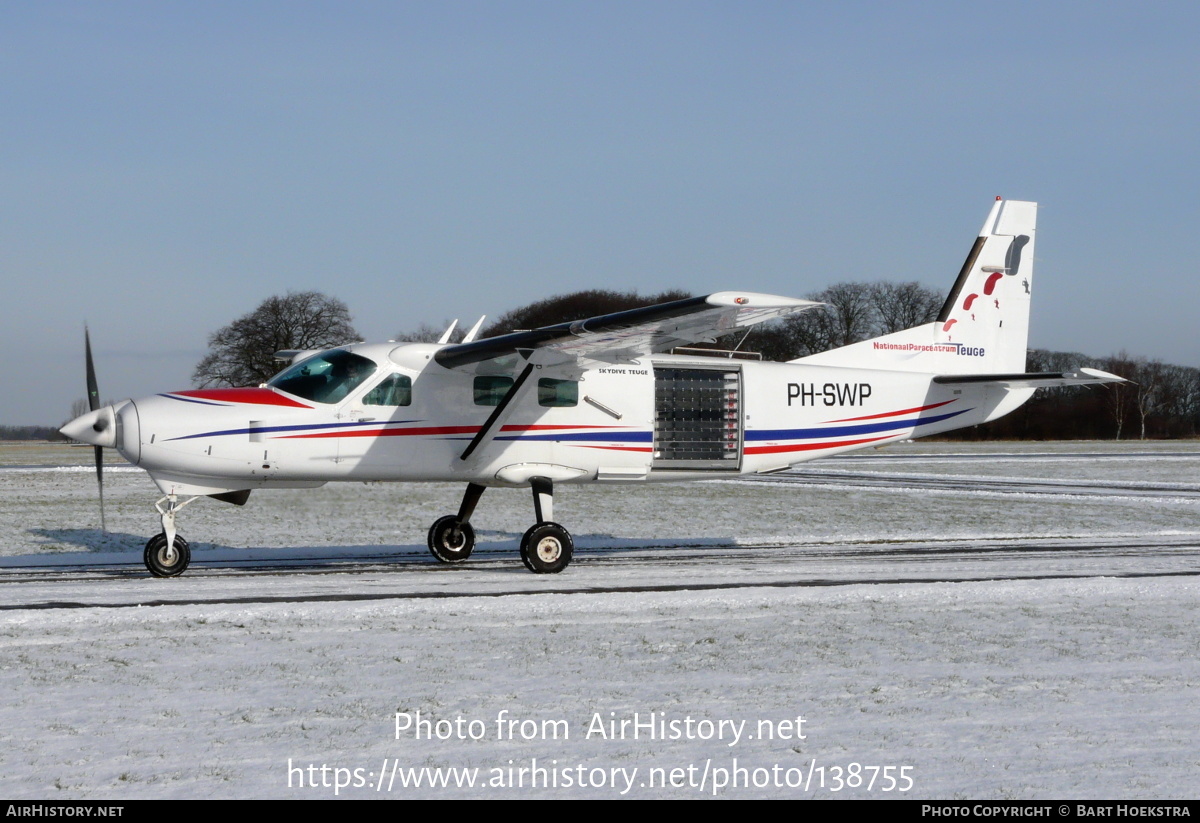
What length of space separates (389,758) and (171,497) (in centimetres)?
871

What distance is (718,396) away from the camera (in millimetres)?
15266

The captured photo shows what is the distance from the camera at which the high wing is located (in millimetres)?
11586

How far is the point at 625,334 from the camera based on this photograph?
13039 millimetres

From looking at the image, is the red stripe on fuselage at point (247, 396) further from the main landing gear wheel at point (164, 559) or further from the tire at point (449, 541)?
the tire at point (449, 541)

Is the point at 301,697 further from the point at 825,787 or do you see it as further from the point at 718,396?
the point at 718,396

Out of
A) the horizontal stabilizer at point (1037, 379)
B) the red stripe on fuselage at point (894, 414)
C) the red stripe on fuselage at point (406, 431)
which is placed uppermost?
the horizontal stabilizer at point (1037, 379)

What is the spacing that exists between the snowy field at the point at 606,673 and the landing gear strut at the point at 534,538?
0.39 meters

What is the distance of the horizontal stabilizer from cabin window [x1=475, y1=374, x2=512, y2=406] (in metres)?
6.98

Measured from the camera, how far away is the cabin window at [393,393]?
13992mm

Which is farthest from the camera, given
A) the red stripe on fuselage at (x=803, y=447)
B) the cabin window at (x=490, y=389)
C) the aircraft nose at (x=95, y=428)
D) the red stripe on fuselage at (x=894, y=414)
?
the red stripe on fuselage at (x=894, y=414)

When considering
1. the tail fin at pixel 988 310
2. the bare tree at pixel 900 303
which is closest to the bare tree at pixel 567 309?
the bare tree at pixel 900 303

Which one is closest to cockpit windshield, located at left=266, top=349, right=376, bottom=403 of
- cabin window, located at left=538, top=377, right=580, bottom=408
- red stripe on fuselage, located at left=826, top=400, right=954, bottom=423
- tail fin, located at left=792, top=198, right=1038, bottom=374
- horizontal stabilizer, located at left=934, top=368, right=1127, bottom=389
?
cabin window, located at left=538, top=377, right=580, bottom=408

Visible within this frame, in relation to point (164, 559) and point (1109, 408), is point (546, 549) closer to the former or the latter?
point (164, 559)

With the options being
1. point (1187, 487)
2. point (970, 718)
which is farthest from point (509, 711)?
point (1187, 487)
